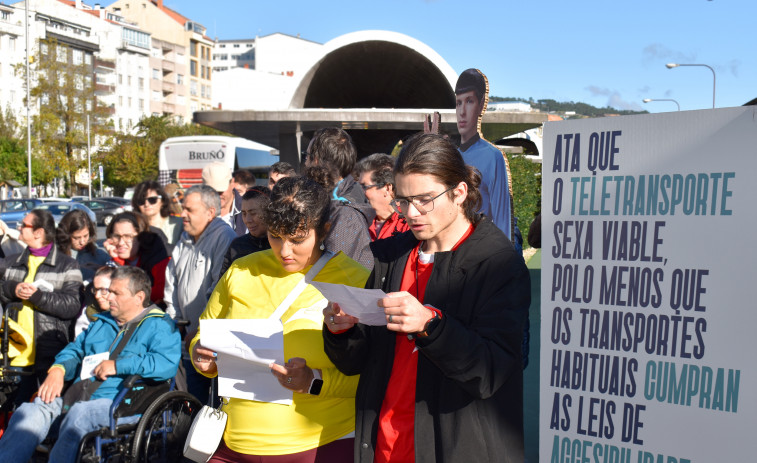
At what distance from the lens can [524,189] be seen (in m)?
18.6

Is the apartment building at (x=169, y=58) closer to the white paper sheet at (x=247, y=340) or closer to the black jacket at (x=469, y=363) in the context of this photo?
the white paper sheet at (x=247, y=340)

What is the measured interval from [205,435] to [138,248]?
353 centimetres

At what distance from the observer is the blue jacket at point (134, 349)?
15.6 ft

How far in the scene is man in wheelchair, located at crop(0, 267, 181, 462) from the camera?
468 centimetres

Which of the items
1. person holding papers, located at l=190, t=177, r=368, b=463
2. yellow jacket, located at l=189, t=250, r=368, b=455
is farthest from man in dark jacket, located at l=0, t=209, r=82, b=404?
yellow jacket, located at l=189, t=250, r=368, b=455

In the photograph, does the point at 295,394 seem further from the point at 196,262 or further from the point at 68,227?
the point at 68,227

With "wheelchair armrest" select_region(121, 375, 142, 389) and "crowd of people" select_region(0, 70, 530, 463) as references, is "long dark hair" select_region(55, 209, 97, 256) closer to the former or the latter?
"crowd of people" select_region(0, 70, 530, 463)

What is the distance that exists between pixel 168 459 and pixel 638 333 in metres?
3.21

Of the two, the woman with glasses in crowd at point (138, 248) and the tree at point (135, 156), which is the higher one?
the tree at point (135, 156)

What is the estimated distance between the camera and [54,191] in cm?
5897

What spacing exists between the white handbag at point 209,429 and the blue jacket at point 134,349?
1.83m

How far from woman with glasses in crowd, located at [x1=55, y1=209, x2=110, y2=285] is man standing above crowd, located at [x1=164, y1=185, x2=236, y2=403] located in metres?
1.40

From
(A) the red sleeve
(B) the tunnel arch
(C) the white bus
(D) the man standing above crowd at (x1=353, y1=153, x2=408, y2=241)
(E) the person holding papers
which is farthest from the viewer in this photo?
(C) the white bus

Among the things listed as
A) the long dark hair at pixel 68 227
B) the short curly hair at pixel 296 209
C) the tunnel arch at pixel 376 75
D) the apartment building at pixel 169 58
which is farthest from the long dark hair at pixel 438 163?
the apartment building at pixel 169 58
